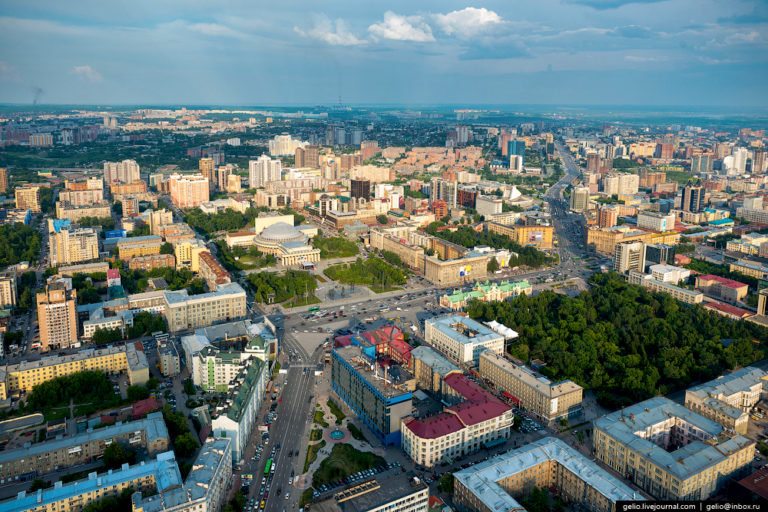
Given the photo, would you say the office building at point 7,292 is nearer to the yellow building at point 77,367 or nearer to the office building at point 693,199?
the yellow building at point 77,367

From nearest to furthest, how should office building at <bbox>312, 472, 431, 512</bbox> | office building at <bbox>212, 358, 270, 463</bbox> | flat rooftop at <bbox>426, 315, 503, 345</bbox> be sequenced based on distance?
1. office building at <bbox>312, 472, 431, 512</bbox>
2. office building at <bbox>212, 358, 270, 463</bbox>
3. flat rooftop at <bbox>426, 315, 503, 345</bbox>

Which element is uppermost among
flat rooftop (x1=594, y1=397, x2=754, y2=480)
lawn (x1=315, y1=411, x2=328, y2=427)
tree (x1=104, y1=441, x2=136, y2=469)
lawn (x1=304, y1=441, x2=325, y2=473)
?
flat rooftop (x1=594, y1=397, x2=754, y2=480)

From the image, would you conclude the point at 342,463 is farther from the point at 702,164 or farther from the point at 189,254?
the point at 702,164

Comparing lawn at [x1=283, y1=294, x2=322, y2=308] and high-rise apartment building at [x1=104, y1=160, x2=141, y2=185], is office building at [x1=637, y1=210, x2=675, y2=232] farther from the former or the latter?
high-rise apartment building at [x1=104, y1=160, x2=141, y2=185]

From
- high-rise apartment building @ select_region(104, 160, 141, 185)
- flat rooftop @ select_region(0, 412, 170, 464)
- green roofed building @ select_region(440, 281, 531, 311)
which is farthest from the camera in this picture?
high-rise apartment building @ select_region(104, 160, 141, 185)

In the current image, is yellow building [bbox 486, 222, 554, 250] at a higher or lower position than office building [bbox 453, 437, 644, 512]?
higher

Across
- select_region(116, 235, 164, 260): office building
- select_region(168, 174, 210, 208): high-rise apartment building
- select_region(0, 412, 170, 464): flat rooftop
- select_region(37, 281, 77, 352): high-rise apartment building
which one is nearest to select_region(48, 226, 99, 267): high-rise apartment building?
select_region(116, 235, 164, 260): office building

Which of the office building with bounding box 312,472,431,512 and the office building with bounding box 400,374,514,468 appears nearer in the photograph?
the office building with bounding box 312,472,431,512
